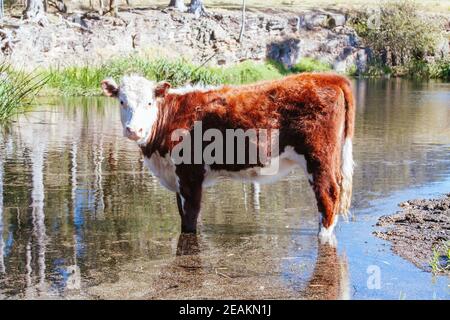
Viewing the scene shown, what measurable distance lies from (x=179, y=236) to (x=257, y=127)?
1.19 m

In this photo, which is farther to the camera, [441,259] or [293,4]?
[293,4]

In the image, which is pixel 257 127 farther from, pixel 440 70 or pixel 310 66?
pixel 440 70

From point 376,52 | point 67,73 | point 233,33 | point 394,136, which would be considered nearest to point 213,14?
point 233,33

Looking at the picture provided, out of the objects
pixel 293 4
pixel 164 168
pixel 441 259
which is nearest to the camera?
pixel 441 259

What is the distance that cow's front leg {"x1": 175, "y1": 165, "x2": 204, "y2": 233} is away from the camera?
657 cm

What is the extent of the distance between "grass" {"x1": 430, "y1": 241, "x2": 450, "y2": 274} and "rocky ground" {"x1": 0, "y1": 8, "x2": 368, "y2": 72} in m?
18.9

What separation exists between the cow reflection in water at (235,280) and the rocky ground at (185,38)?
60.6 feet

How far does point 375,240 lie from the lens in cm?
640

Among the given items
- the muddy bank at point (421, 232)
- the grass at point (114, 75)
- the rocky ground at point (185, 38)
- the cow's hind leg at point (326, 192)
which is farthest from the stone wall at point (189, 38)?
the cow's hind leg at point (326, 192)

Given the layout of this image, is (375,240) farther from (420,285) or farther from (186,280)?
(186,280)

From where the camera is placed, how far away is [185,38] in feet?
Result: 121

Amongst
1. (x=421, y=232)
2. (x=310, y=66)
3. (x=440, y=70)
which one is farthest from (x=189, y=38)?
(x=421, y=232)

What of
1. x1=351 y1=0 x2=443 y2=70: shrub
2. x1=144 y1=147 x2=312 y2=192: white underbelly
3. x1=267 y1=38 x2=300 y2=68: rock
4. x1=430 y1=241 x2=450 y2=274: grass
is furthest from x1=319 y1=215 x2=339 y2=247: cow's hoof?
x1=351 y1=0 x2=443 y2=70: shrub
